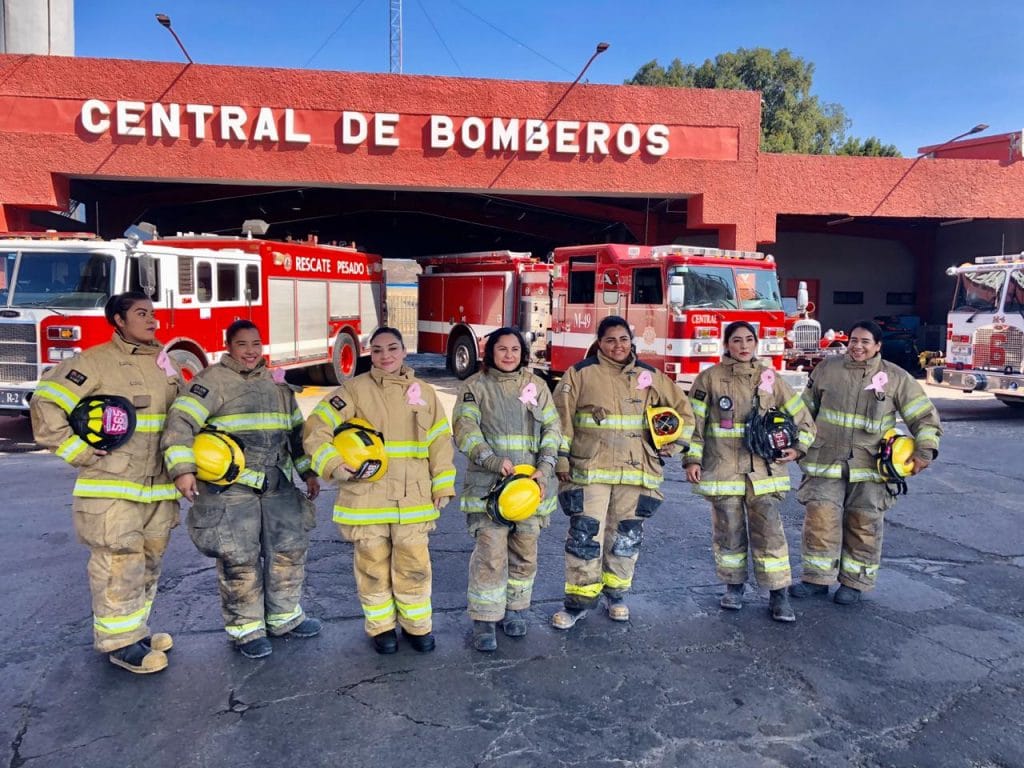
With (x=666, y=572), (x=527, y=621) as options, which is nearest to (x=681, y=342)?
(x=666, y=572)

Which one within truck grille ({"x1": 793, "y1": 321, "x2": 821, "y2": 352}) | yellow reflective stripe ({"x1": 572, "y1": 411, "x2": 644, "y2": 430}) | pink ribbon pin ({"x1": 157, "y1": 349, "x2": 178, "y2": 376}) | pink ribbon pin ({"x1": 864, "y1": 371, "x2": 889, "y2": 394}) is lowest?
yellow reflective stripe ({"x1": 572, "y1": 411, "x2": 644, "y2": 430})

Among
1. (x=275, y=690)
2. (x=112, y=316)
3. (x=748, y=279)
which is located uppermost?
(x=748, y=279)

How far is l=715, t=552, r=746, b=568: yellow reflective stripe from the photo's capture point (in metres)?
4.35

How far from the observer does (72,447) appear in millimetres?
3361

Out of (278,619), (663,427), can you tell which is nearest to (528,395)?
(663,427)

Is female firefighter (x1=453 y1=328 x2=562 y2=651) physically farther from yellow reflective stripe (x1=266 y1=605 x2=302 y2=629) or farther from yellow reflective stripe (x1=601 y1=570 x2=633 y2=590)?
yellow reflective stripe (x1=266 y1=605 x2=302 y2=629)

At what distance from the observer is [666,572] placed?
4988mm

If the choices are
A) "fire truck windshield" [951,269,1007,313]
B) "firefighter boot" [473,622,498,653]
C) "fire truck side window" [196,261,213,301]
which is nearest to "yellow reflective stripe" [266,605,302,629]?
"firefighter boot" [473,622,498,653]

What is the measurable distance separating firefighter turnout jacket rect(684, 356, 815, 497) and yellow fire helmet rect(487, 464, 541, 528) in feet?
3.44

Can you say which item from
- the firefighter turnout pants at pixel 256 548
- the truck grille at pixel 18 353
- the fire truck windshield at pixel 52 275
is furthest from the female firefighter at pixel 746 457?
the truck grille at pixel 18 353

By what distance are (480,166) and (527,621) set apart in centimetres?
1141

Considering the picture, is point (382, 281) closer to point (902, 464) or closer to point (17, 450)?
point (17, 450)

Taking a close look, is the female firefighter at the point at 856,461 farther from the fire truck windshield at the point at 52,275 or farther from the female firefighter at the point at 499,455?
the fire truck windshield at the point at 52,275

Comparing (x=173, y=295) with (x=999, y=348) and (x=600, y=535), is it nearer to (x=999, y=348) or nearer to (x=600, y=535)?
(x=600, y=535)
